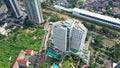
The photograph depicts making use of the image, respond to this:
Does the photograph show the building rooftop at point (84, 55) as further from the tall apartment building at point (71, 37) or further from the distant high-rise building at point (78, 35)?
the distant high-rise building at point (78, 35)

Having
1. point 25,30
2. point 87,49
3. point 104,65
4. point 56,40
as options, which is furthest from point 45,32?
point 104,65

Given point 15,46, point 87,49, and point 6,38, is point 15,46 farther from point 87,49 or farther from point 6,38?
point 87,49

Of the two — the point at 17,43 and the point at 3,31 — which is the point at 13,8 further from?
the point at 17,43

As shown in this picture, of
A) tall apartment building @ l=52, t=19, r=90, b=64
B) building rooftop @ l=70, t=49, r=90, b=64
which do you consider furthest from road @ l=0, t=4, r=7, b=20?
building rooftop @ l=70, t=49, r=90, b=64

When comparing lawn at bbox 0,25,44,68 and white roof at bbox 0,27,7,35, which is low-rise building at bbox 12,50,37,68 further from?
white roof at bbox 0,27,7,35

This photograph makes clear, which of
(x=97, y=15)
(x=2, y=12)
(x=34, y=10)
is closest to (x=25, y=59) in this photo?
(x=34, y=10)

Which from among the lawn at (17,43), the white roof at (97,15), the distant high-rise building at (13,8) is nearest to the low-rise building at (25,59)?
the lawn at (17,43)
